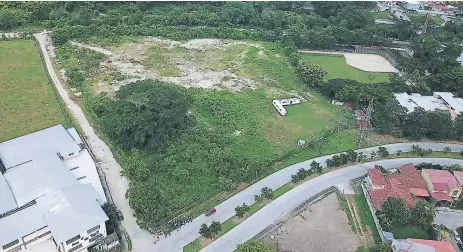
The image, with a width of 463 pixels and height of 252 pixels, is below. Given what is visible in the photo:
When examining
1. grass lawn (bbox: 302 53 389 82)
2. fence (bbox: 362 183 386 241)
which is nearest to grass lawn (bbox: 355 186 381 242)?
fence (bbox: 362 183 386 241)

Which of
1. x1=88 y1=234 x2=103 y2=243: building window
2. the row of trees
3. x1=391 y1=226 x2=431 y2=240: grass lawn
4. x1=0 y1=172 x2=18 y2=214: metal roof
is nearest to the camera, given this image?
x1=88 y1=234 x2=103 y2=243: building window

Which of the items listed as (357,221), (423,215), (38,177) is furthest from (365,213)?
(38,177)

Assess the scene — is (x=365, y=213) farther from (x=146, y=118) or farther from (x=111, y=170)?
(x=111, y=170)

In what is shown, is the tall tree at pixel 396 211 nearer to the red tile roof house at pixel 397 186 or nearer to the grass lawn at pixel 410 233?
the grass lawn at pixel 410 233

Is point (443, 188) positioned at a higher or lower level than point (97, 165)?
lower

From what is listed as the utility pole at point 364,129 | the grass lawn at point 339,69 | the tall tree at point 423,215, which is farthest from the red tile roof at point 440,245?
the grass lawn at point 339,69

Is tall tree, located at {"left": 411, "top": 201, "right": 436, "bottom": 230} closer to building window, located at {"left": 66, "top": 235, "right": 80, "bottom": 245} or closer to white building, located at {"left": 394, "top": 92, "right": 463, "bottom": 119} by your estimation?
white building, located at {"left": 394, "top": 92, "right": 463, "bottom": 119}
